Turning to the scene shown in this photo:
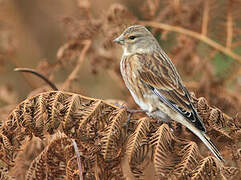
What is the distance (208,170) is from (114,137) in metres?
0.70

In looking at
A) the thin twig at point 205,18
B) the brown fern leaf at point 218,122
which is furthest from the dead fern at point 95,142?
the thin twig at point 205,18

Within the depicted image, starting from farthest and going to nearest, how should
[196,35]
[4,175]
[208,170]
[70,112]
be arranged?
[196,35] → [70,112] → [4,175] → [208,170]

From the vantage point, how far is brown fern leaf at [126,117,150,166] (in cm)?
312

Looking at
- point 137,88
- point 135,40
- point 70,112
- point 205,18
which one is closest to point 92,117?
point 70,112

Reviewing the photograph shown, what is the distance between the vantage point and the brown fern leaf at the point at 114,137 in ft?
10.4

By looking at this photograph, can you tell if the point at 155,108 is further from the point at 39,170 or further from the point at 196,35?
the point at 196,35

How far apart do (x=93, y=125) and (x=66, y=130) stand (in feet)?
0.67

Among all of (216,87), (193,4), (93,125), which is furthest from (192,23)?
(93,125)

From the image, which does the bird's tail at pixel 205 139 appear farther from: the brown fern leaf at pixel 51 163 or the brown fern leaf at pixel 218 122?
the brown fern leaf at pixel 51 163

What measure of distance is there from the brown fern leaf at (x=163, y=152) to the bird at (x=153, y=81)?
0.52 m

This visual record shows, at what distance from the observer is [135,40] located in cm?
478

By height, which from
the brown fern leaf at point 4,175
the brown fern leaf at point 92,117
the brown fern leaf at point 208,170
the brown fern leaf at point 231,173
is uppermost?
the brown fern leaf at point 92,117

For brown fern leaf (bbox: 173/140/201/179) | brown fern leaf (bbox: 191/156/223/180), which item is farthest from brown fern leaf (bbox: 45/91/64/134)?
brown fern leaf (bbox: 191/156/223/180)

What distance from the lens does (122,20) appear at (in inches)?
A: 217
